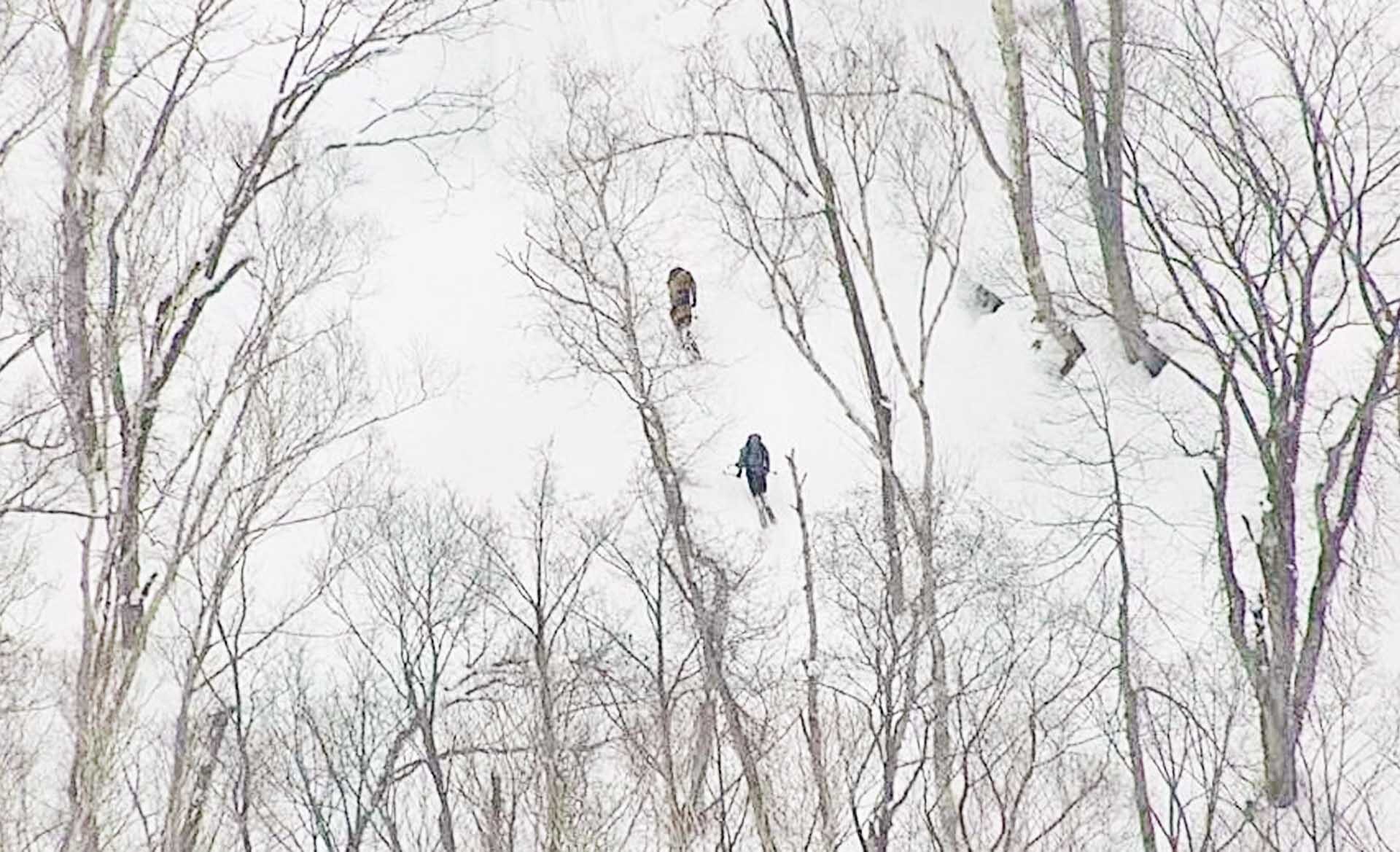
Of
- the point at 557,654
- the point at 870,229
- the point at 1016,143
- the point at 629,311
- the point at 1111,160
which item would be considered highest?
the point at 870,229

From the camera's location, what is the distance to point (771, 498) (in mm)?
15836

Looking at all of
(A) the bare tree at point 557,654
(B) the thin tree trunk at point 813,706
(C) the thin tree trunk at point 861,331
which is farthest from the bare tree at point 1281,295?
(A) the bare tree at point 557,654

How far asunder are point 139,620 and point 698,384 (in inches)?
300

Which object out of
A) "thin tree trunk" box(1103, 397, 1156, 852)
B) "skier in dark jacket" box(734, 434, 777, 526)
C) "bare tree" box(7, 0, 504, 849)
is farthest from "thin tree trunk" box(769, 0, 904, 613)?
"bare tree" box(7, 0, 504, 849)

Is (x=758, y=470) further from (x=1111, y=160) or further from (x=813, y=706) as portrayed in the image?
(x=1111, y=160)

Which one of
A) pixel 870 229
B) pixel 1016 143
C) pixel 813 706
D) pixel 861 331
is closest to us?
pixel 813 706

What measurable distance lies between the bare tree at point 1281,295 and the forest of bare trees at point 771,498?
72 mm

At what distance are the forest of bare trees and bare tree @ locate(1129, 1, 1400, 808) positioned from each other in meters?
0.07

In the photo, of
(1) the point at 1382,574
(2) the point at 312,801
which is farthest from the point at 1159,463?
(2) the point at 312,801

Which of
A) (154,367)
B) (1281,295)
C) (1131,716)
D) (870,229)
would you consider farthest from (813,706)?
(1281,295)

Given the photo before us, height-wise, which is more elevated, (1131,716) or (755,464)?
(755,464)

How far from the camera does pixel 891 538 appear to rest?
13.3 metres

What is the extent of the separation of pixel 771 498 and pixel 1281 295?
252 inches

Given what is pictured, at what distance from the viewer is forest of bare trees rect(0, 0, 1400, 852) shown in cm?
1177
